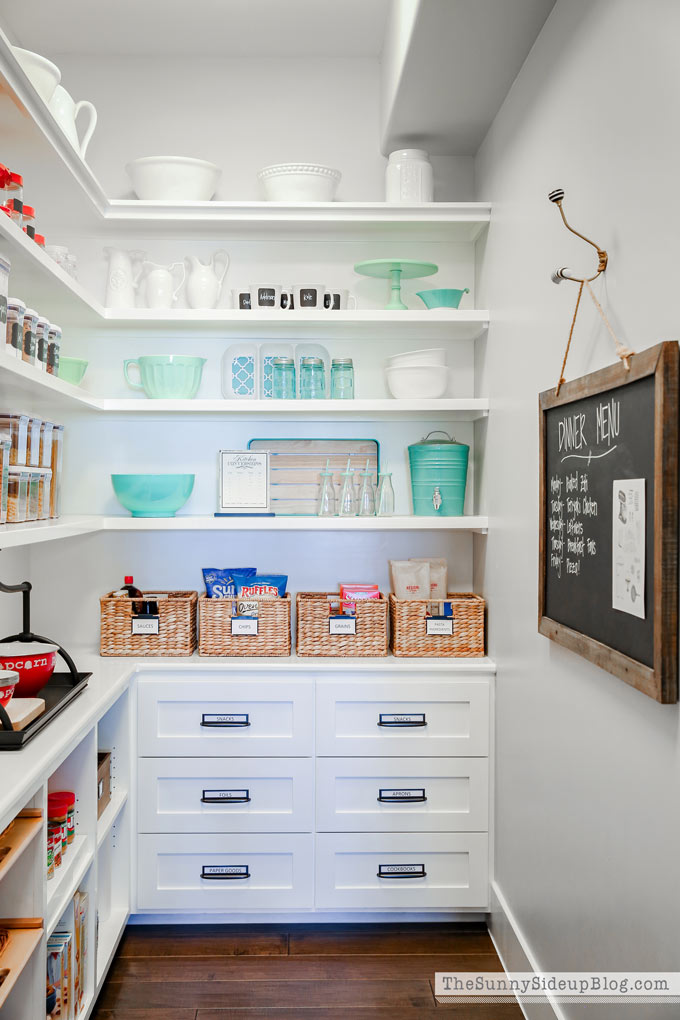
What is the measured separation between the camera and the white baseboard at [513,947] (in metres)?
1.84

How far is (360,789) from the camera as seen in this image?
97.1 inches

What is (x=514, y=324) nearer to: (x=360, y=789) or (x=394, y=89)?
(x=394, y=89)

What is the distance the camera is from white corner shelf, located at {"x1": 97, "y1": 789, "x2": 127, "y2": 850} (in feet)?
6.90

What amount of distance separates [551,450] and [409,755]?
44.7 inches

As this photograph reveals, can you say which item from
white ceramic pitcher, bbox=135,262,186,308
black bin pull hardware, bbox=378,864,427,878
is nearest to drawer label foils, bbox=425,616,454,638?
black bin pull hardware, bbox=378,864,427,878

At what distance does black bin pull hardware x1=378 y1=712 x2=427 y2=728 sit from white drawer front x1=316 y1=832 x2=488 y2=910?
0.33 m

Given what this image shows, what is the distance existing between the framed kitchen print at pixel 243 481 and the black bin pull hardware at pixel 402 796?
3.22 feet

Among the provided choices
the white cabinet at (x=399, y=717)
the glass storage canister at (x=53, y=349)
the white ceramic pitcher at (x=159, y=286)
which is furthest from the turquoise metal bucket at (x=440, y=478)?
the glass storage canister at (x=53, y=349)

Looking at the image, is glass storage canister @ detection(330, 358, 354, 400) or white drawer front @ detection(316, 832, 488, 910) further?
glass storage canister @ detection(330, 358, 354, 400)

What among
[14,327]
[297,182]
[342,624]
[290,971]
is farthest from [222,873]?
[297,182]

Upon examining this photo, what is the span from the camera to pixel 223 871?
2.43 metres

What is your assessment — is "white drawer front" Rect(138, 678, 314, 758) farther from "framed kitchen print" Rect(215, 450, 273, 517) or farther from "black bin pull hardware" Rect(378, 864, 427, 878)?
"framed kitchen print" Rect(215, 450, 273, 517)

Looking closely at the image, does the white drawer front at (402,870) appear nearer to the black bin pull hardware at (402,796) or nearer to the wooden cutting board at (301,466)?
the black bin pull hardware at (402,796)

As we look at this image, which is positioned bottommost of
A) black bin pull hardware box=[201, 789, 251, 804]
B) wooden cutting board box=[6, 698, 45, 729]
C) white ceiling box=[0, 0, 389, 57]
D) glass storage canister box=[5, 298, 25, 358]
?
black bin pull hardware box=[201, 789, 251, 804]
